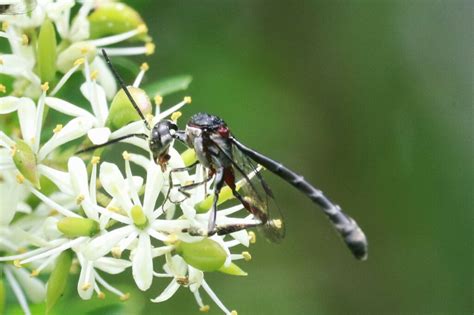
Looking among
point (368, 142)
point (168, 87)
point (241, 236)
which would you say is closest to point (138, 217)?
point (241, 236)

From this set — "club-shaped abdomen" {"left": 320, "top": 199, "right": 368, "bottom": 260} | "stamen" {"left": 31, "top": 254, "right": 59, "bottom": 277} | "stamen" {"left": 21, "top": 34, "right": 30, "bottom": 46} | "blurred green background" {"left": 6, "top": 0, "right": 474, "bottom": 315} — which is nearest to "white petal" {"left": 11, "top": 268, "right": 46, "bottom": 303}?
"stamen" {"left": 31, "top": 254, "right": 59, "bottom": 277}

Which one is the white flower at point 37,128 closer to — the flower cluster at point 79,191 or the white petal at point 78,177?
the flower cluster at point 79,191

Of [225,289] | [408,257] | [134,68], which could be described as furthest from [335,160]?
[134,68]

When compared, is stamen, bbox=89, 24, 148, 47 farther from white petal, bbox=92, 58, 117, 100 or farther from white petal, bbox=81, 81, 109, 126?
white petal, bbox=81, 81, 109, 126

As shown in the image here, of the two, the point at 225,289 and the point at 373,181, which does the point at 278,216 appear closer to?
the point at 225,289

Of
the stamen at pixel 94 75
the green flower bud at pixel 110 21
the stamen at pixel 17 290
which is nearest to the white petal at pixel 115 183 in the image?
the stamen at pixel 94 75

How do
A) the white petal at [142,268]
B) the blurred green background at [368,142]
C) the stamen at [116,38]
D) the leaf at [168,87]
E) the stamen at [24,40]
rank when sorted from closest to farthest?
the white petal at [142,268], the stamen at [24,40], the stamen at [116,38], the leaf at [168,87], the blurred green background at [368,142]

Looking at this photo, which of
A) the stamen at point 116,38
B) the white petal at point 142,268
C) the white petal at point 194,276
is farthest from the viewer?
the stamen at point 116,38

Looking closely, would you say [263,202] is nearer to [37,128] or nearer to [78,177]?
[78,177]
